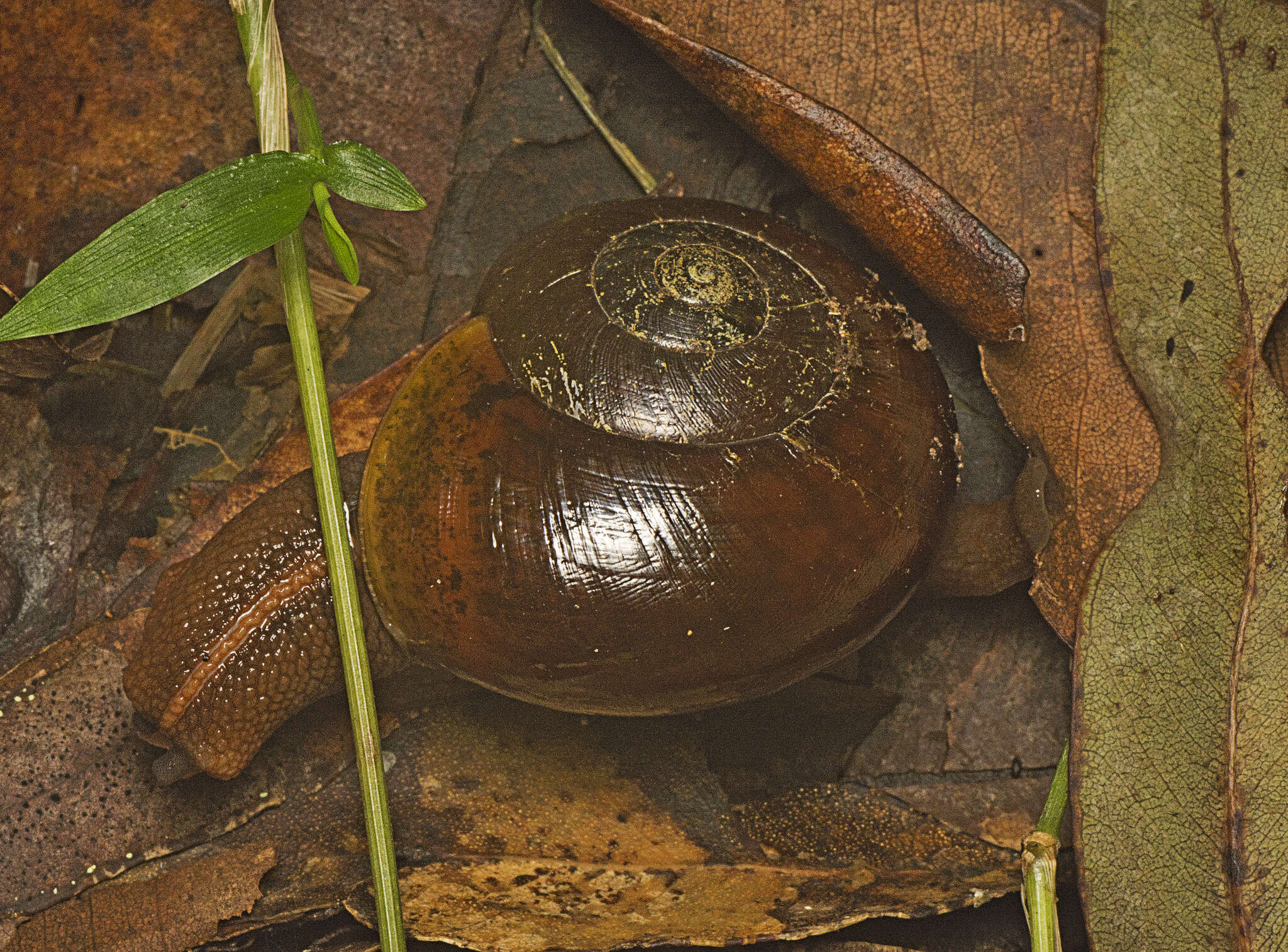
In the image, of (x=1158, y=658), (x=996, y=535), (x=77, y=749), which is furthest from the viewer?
(x=996, y=535)

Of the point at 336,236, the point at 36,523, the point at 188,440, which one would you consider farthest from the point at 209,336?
the point at 336,236

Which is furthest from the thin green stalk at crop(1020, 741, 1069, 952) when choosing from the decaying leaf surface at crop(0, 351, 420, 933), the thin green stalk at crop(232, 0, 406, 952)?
the decaying leaf surface at crop(0, 351, 420, 933)

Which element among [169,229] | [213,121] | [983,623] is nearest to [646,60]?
[213,121]

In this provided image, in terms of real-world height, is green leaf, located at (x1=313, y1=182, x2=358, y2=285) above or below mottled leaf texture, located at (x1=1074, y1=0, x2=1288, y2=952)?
above

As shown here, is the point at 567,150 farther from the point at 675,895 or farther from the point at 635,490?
the point at 675,895

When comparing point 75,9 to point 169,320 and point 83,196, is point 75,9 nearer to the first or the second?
point 83,196

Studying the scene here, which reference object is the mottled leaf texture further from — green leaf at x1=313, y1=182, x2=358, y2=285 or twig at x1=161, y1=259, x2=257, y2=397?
twig at x1=161, y1=259, x2=257, y2=397
